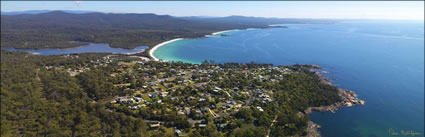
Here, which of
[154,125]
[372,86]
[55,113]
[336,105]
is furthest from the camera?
[372,86]

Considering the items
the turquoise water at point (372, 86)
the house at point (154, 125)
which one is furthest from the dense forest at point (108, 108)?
the turquoise water at point (372, 86)

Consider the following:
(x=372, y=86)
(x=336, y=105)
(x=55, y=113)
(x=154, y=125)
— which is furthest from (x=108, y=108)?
(x=372, y=86)

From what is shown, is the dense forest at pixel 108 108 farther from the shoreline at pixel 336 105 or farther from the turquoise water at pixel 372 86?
the turquoise water at pixel 372 86

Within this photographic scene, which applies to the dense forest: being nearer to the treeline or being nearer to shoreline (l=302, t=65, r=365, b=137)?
the treeline

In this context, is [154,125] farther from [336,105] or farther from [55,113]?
[336,105]

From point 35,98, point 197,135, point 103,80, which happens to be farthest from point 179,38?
point 197,135

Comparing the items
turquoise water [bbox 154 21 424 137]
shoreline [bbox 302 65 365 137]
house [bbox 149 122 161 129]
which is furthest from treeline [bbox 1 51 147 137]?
turquoise water [bbox 154 21 424 137]

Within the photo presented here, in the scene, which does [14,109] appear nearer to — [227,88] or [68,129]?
[68,129]

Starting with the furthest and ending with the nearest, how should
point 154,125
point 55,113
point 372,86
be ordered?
point 372,86 → point 55,113 → point 154,125
